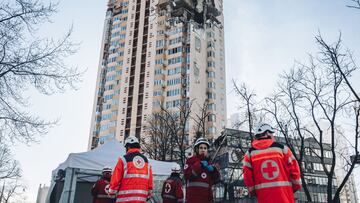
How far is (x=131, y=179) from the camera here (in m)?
5.46

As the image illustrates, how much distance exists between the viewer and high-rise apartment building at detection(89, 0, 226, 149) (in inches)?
2244

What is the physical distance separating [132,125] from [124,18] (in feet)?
97.6

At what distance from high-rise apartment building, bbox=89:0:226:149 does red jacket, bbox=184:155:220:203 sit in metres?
45.9

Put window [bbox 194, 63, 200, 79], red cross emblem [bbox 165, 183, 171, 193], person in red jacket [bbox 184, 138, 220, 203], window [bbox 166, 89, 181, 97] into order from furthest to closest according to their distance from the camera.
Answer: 1. window [bbox 194, 63, 200, 79]
2. window [bbox 166, 89, 181, 97]
3. red cross emblem [bbox 165, 183, 171, 193]
4. person in red jacket [bbox 184, 138, 220, 203]

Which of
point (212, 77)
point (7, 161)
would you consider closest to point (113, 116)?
point (212, 77)

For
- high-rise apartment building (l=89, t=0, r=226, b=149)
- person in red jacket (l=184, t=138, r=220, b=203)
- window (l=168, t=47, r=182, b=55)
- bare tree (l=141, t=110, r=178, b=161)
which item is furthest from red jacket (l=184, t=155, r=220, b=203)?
window (l=168, t=47, r=182, b=55)

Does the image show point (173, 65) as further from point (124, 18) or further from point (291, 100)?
point (291, 100)

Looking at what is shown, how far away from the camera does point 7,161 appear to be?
34531mm

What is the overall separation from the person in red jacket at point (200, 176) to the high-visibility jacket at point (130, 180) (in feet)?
3.02

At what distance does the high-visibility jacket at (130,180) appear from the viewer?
17.6 ft

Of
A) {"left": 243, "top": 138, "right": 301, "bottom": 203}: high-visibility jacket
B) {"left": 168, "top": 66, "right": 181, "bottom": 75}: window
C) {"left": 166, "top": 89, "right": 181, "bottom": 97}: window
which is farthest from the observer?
{"left": 168, "top": 66, "right": 181, "bottom": 75}: window

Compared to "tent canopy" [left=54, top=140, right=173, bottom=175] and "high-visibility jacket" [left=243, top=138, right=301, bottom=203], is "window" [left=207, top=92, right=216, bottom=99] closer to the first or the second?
"tent canopy" [left=54, top=140, right=173, bottom=175]

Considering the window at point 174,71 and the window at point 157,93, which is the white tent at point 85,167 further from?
the window at point 174,71

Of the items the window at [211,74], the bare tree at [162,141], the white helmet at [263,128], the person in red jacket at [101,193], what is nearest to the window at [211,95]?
the window at [211,74]
